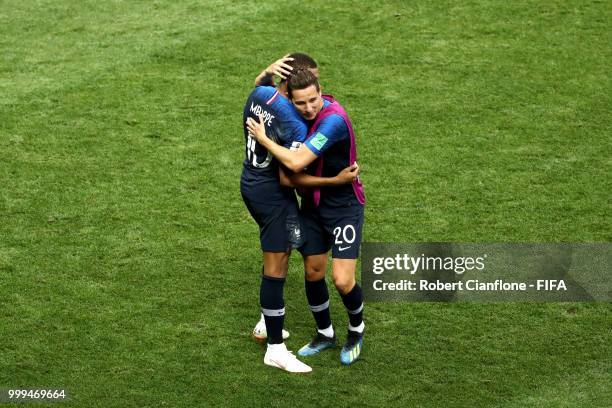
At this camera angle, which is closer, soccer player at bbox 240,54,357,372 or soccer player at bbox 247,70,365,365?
soccer player at bbox 247,70,365,365

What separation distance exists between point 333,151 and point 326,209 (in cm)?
42

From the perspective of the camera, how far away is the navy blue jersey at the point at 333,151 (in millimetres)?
7960

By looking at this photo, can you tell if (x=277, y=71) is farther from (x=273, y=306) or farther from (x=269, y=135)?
(x=273, y=306)

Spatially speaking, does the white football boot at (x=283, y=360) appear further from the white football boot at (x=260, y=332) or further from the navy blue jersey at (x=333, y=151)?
the navy blue jersey at (x=333, y=151)

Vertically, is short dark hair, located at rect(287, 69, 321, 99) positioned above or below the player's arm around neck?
above

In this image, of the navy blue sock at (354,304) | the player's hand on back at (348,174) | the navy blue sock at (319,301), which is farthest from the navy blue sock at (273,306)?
the player's hand on back at (348,174)

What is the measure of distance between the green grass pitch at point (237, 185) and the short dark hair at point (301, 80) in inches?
78.1

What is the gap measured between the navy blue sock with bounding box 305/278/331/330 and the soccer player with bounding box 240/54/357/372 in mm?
239

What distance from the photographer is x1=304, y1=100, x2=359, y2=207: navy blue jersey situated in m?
7.96

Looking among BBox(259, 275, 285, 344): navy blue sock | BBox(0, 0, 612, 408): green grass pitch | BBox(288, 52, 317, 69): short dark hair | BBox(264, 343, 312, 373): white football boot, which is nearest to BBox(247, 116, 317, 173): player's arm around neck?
BBox(288, 52, 317, 69): short dark hair

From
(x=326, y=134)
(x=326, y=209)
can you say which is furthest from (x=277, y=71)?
(x=326, y=209)

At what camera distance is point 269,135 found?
8188 millimetres

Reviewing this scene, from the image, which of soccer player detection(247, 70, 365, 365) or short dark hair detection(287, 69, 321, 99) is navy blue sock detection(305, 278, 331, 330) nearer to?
soccer player detection(247, 70, 365, 365)

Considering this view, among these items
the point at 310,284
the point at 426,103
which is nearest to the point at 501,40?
the point at 426,103
